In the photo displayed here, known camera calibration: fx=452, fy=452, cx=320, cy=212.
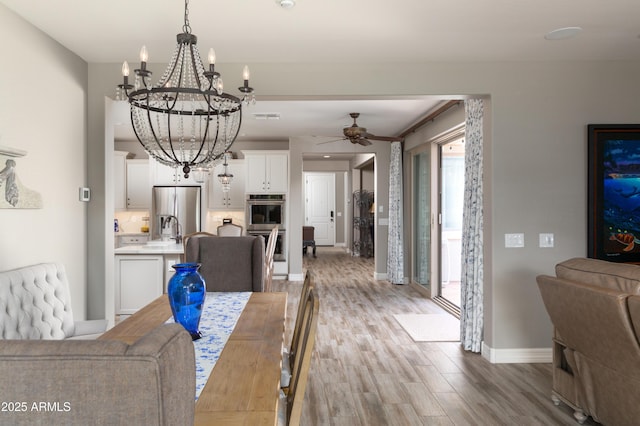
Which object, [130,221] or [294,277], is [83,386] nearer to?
[294,277]

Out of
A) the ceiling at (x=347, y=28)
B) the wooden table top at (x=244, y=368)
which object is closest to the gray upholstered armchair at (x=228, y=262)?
the wooden table top at (x=244, y=368)

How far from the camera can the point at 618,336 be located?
2.19m

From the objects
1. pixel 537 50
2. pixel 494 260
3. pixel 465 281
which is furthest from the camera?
pixel 465 281

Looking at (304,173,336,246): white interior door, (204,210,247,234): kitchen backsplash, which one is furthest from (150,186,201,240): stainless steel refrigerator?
(304,173,336,246): white interior door

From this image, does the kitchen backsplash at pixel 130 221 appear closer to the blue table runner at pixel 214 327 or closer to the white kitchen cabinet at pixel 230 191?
the white kitchen cabinet at pixel 230 191

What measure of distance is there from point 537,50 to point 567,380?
8.28 feet

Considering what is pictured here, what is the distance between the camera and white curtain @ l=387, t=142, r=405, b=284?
7.73 m

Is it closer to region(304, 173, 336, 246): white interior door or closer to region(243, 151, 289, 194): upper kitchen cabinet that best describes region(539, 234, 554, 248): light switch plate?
region(243, 151, 289, 194): upper kitchen cabinet

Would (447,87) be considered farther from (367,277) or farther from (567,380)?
(367,277)

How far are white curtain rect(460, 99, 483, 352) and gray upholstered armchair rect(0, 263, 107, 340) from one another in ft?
10.1

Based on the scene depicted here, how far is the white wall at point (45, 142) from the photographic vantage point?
9.57ft

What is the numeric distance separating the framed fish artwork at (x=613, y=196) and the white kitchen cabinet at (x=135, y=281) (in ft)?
14.5

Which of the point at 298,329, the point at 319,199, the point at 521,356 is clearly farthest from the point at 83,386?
the point at 319,199

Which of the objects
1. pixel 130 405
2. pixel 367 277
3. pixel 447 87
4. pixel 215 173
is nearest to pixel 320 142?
pixel 215 173
